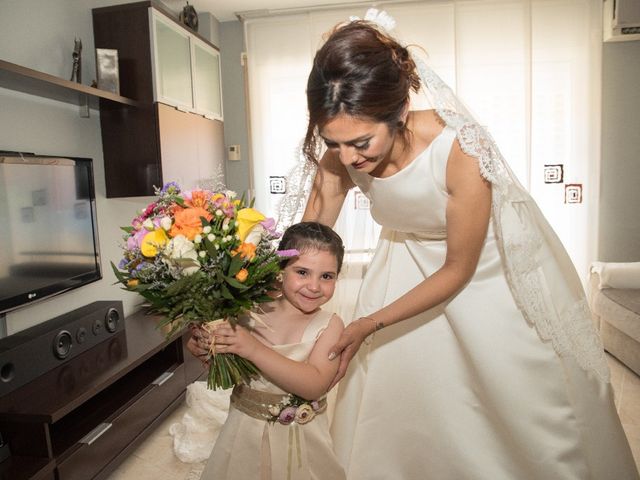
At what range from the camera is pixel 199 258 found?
1.02m

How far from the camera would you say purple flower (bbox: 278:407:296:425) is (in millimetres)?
1289

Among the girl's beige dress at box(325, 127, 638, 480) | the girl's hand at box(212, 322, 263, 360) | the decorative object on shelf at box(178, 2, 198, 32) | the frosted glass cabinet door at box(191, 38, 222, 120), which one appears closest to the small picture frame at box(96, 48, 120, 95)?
the frosted glass cabinet door at box(191, 38, 222, 120)

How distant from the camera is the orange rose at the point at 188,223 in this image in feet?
3.37

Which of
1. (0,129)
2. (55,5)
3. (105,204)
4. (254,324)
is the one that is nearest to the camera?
(254,324)

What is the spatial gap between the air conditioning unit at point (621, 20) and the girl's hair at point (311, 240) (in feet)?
11.6

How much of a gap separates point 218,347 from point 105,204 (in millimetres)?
2160

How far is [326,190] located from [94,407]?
1553 mm

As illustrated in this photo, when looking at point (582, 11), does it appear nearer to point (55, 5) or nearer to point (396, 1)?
point (396, 1)

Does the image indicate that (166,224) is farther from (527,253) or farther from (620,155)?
(620,155)

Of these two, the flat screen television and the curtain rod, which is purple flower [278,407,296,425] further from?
the curtain rod

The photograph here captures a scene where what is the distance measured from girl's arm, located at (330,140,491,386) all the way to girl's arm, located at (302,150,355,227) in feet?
1.42

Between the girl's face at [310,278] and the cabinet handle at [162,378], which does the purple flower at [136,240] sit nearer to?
the girl's face at [310,278]

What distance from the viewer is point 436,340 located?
1.44 m

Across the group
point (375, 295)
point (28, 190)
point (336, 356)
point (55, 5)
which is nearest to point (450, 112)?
point (375, 295)
